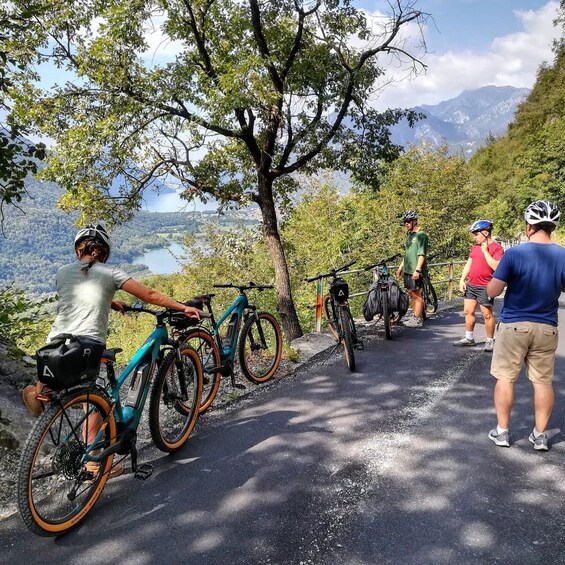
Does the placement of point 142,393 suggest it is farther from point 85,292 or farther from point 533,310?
point 533,310

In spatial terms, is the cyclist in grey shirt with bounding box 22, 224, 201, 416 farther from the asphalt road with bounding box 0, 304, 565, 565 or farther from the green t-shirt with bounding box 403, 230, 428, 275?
the green t-shirt with bounding box 403, 230, 428, 275

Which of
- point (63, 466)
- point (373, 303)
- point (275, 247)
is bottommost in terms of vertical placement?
point (63, 466)

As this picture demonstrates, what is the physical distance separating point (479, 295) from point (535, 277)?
317 centimetres

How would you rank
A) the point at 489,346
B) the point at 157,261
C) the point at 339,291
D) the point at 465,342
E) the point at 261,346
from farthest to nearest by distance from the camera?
the point at 157,261
the point at 465,342
the point at 489,346
the point at 339,291
the point at 261,346

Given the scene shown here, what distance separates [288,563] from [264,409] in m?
2.27

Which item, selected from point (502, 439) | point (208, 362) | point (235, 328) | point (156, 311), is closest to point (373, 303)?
point (235, 328)

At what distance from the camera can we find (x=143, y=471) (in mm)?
3371

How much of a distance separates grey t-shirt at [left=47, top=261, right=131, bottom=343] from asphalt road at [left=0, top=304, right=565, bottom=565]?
126 cm

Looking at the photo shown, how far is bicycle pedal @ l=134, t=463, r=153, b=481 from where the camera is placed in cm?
334

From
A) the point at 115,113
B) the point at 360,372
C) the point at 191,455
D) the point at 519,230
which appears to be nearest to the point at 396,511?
the point at 191,455

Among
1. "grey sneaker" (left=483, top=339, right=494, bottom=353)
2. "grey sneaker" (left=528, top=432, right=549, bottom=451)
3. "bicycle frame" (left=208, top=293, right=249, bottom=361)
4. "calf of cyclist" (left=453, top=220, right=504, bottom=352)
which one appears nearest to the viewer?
"grey sneaker" (left=528, top=432, right=549, bottom=451)

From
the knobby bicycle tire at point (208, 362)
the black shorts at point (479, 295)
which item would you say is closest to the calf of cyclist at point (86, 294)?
the knobby bicycle tire at point (208, 362)

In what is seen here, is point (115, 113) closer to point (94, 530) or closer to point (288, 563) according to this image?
point (94, 530)

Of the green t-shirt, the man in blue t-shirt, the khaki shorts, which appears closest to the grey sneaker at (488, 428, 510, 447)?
the man in blue t-shirt
